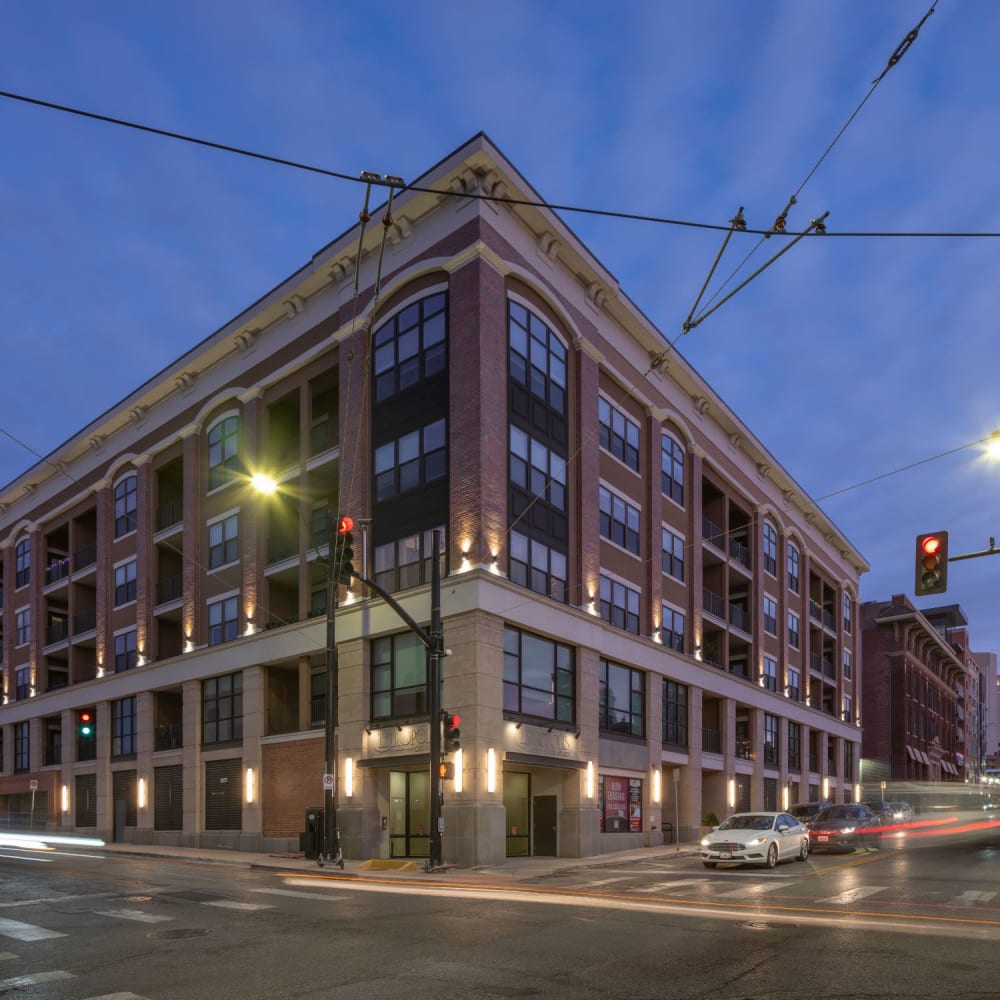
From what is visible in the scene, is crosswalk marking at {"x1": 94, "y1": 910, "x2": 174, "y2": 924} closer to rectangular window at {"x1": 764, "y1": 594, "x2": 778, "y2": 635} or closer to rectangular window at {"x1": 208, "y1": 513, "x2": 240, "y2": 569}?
rectangular window at {"x1": 208, "y1": 513, "x2": 240, "y2": 569}

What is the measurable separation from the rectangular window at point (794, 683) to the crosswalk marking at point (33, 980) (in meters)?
51.8

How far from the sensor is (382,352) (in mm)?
34500

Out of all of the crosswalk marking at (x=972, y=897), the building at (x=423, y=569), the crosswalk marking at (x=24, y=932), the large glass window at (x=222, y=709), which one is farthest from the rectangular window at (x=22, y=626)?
the crosswalk marking at (x=972, y=897)

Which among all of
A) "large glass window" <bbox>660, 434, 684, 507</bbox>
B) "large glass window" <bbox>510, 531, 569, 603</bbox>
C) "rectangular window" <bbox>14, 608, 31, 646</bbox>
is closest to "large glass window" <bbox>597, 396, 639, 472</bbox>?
"large glass window" <bbox>660, 434, 684, 507</bbox>

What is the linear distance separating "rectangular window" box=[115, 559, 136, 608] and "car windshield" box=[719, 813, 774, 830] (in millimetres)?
31529

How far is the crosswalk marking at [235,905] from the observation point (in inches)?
674

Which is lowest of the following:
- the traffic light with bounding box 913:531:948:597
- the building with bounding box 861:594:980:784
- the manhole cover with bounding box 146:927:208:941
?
the building with bounding box 861:594:980:784

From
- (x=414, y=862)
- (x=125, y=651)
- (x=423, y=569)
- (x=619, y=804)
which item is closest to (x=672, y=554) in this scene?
(x=619, y=804)

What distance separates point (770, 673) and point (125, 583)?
34.1 meters

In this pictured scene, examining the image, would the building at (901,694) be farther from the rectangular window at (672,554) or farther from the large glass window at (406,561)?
the large glass window at (406,561)

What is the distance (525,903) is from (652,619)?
77.8 ft

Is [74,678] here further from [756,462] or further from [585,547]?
[756,462]

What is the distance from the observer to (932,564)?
19688 millimetres

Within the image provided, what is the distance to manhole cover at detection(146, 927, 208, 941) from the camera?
44.4 ft
